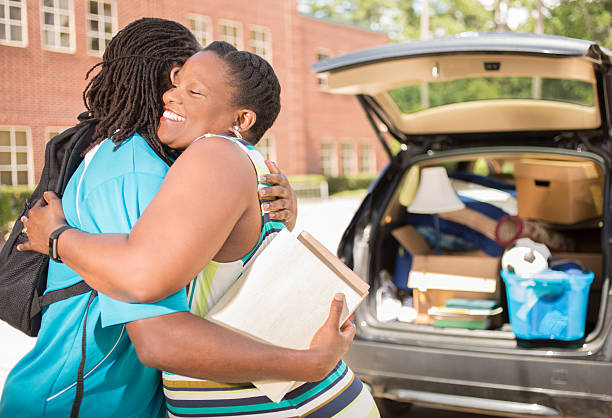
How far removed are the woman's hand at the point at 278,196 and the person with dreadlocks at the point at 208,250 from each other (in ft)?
0.09

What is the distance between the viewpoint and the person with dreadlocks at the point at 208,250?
3.95 ft

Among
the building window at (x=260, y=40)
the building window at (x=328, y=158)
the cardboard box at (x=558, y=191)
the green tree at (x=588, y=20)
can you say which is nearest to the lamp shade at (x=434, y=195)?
the cardboard box at (x=558, y=191)

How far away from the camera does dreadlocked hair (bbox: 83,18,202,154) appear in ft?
5.03

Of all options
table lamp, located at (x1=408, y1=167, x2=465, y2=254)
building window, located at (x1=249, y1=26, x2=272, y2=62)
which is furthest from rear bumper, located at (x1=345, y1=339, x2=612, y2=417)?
building window, located at (x1=249, y1=26, x2=272, y2=62)

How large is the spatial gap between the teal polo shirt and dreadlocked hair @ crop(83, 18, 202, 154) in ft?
0.29

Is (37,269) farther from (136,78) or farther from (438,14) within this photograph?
(438,14)

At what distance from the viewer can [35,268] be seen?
1.46 m

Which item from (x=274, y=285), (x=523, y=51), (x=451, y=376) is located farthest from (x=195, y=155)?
(x=451, y=376)

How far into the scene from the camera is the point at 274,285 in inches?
53.5

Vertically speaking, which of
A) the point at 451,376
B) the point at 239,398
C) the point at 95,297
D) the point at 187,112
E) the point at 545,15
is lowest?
the point at 451,376

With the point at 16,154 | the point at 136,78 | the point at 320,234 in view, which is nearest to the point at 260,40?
the point at 320,234

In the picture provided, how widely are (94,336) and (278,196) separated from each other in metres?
0.49

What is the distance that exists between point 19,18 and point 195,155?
183 cm

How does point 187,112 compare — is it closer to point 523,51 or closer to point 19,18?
point 19,18
